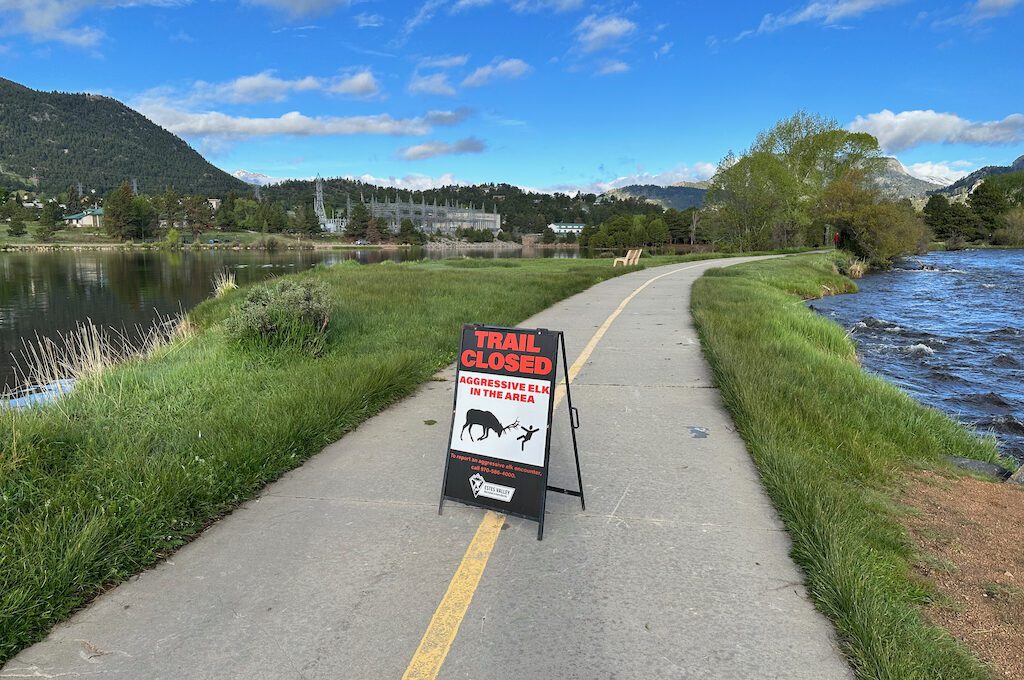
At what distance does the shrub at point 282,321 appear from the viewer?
9102mm

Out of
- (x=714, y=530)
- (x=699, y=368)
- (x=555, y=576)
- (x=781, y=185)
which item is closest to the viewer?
(x=555, y=576)

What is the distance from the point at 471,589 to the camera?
3.33 metres

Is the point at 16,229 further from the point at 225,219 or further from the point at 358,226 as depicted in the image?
the point at 358,226

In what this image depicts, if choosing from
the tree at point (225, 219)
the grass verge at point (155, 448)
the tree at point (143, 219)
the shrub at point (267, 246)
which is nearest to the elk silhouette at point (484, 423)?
the grass verge at point (155, 448)

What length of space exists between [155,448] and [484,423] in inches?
115

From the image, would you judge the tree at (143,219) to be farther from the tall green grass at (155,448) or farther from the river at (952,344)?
the tall green grass at (155,448)

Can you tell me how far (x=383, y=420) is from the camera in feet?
21.7

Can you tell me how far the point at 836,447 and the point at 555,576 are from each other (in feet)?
11.5

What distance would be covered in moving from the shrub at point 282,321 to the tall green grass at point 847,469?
606 centimetres

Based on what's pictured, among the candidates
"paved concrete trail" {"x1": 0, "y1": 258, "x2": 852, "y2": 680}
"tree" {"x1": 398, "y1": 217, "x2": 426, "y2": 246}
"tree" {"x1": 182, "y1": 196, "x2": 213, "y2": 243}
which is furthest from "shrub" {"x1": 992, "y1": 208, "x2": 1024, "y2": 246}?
"tree" {"x1": 182, "y1": 196, "x2": 213, "y2": 243}

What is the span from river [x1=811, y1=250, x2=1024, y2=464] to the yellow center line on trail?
23.2 feet

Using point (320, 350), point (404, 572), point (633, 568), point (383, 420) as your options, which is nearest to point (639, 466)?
point (633, 568)

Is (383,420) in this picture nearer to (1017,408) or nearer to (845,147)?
(1017,408)

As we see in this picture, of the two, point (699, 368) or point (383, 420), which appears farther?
point (699, 368)
